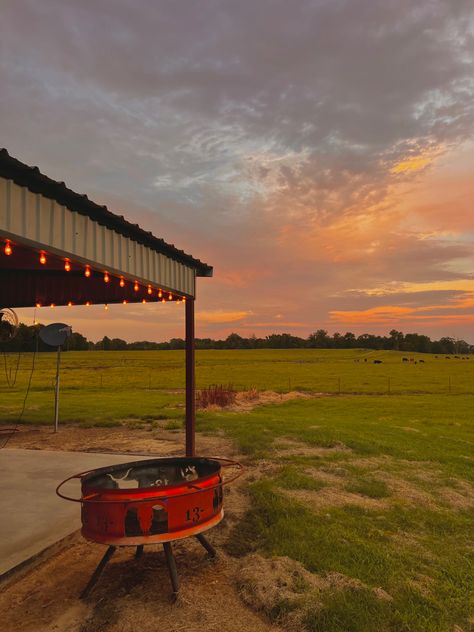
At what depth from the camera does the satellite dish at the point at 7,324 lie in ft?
38.8

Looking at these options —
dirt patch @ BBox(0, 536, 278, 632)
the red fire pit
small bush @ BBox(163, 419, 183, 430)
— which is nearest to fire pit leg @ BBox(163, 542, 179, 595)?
the red fire pit

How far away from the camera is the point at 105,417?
16.9 m

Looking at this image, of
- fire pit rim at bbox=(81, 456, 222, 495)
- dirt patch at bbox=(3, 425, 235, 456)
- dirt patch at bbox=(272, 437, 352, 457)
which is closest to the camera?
fire pit rim at bbox=(81, 456, 222, 495)

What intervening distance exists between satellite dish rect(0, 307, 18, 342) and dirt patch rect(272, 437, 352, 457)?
7953mm

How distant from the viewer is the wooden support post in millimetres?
9555

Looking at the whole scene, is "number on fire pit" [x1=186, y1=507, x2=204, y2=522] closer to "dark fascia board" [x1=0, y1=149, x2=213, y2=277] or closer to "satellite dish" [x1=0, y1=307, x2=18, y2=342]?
"dark fascia board" [x1=0, y1=149, x2=213, y2=277]

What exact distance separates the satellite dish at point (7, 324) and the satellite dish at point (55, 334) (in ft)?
3.89

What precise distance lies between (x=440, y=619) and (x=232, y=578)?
2.05 metres

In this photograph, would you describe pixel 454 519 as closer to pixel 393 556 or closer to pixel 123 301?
pixel 393 556

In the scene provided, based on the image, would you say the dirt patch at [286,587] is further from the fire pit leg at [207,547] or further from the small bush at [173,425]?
the small bush at [173,425]

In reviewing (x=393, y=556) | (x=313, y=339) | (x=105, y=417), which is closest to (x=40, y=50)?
(x=105, y=417)

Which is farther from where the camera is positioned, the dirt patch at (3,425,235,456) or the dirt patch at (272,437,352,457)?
the dirt patch at (3,425,235,456)

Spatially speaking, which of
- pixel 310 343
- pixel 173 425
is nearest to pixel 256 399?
pixel 173 425

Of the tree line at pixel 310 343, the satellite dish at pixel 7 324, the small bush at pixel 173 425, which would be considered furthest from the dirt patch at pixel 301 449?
the tree line at pixel 310 343
